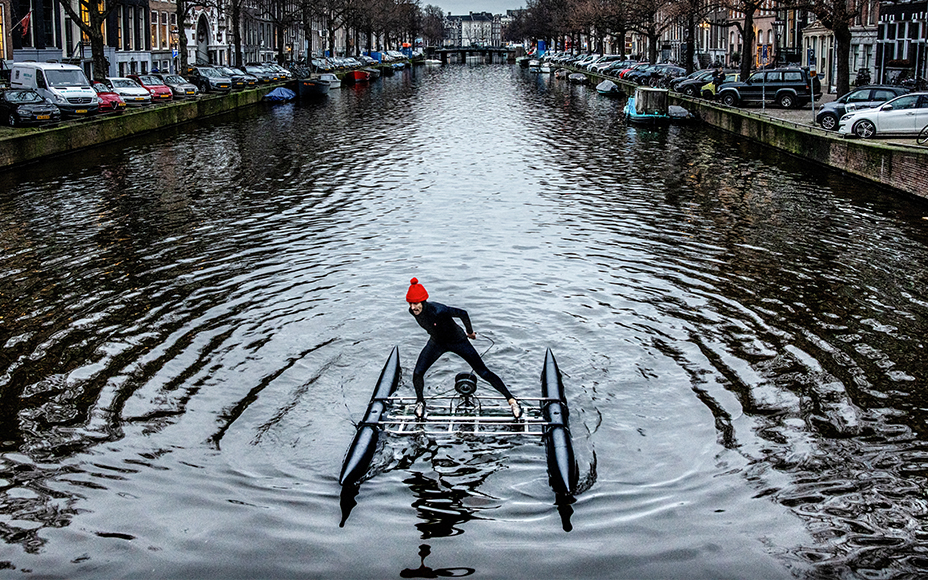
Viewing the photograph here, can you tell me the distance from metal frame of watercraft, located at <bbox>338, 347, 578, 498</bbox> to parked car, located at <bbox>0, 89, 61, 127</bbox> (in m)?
27.2

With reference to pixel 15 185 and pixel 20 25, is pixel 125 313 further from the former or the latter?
pixel 20 25

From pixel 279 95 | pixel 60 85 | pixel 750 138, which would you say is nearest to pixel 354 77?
pixel 279 95

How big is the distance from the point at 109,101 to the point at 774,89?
27.8 meters

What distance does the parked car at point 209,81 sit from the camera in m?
60.3

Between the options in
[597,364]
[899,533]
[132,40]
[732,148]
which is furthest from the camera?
[132,40]

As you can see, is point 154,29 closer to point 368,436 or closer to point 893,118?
point 893,118

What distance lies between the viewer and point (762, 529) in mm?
9172

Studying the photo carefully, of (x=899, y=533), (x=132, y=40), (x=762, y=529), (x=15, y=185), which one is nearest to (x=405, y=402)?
(x=762, y=529)

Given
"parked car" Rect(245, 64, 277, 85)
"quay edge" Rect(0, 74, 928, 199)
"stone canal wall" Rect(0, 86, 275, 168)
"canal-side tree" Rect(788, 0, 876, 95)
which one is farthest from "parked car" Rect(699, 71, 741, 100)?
"parked car" Rect(245, 64, 277, 85)

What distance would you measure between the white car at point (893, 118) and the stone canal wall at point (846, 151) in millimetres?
892

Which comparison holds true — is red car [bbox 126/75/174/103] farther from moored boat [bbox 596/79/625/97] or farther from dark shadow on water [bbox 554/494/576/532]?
dark shadow on water [bbox 554/494/576/532]

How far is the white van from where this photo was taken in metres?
37.3

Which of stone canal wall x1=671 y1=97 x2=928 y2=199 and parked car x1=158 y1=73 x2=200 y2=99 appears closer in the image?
stone canal wall x1=671 y1=97 x2=928 y2=199

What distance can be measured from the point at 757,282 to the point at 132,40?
192ft
